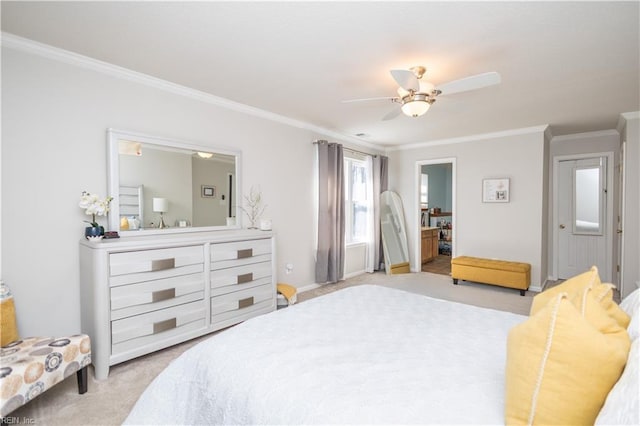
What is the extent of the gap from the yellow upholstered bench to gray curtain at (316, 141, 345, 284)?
6.28ft

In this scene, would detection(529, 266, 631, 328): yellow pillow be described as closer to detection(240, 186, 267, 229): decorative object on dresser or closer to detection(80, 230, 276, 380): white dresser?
detection(80, 230, 276, 380): white dresser

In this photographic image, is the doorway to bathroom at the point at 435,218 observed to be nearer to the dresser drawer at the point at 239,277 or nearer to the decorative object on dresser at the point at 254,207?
the decorative object on dresser at the point at 254,207

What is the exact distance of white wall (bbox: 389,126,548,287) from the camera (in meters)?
4.67

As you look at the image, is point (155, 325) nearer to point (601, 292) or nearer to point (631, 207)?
point (601, 292)

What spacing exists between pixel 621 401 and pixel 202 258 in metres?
2.74

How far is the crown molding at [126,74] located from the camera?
2.23m

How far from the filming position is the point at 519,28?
206 centimetres

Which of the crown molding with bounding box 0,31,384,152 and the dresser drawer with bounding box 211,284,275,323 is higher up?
the crown molding with bounding box 0,31,384,152

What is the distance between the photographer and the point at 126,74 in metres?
2.73

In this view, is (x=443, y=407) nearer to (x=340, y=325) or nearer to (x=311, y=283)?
(x=340, y=325)

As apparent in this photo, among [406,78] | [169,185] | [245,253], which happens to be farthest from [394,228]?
[169,185]

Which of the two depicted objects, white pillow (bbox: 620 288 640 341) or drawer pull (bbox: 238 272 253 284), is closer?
white pillow (bbox: 620 288 640 341)

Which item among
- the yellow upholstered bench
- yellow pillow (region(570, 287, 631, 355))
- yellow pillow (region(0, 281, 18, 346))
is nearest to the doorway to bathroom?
the yellow upholstered bench

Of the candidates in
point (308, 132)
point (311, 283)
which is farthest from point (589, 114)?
point (311, 283)
